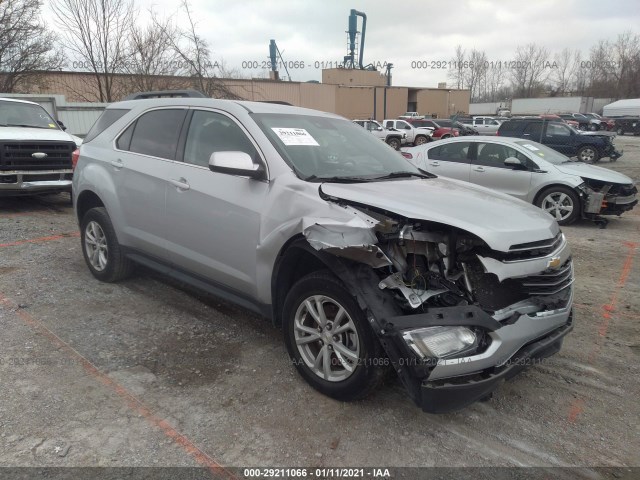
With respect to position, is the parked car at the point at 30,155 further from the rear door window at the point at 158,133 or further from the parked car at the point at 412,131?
the parked car at the point at 412,131

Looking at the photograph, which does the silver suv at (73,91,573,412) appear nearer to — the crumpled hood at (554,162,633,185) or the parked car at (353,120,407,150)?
the crumpled hood at (554,162,633,185)

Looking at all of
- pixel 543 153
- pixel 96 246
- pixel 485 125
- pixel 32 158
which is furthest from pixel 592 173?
pixel 485 125

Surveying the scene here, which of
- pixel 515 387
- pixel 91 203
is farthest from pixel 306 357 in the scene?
pixel 91 203

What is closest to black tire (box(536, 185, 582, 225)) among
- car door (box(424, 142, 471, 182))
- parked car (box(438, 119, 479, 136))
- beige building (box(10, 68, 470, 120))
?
car door (box(424, 142, 471, 182))

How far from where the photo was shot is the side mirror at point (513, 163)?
27.0 ft

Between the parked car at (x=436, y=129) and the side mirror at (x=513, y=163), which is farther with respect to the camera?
the parked car at (x=436, y=129)

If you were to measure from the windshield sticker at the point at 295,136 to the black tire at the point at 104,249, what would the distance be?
6.98 ft

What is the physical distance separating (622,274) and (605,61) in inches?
3442

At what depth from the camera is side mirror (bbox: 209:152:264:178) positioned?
319cm

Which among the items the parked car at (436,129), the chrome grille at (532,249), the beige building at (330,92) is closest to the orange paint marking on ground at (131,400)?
the chrome grille at (532,249)

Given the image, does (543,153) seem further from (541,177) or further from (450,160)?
(450,160)

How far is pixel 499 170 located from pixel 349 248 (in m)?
6.76

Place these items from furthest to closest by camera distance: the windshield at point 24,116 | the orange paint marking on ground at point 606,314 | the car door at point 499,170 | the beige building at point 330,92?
the beige building at point 330,92, the windshield at point 24,116, the car door at point 499,170, the orange paint marking on ground at point 606,314

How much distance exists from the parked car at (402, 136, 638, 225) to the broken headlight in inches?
252
